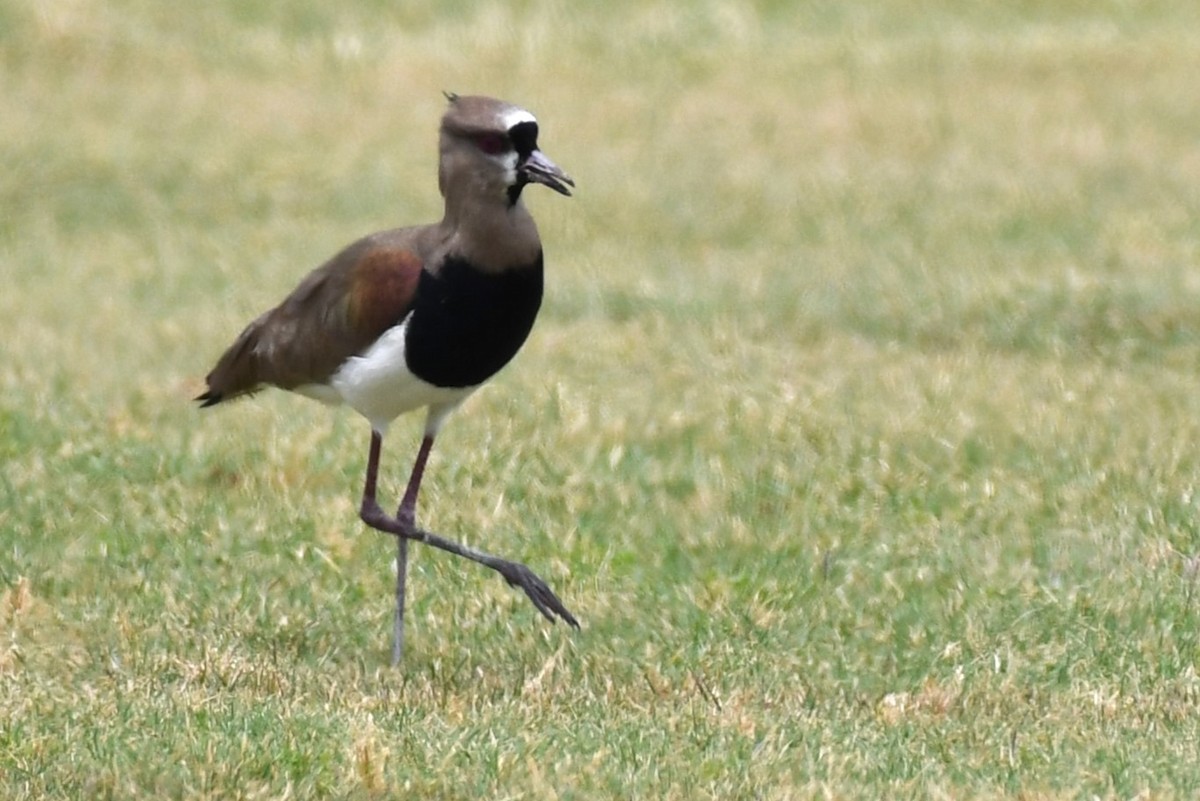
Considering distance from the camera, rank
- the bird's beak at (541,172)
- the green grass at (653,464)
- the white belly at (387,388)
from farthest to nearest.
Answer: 1. the white belly at (387,388)
2. the bird's beak at (541,172)
3. the green grass at (653,464)

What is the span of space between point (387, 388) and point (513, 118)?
2.82ft

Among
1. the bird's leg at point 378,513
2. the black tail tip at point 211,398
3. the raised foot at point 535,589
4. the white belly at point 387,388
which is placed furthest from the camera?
the black tail tip at point 211,398

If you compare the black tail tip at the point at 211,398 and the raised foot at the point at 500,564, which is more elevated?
the black tail tip at the point at 211,398

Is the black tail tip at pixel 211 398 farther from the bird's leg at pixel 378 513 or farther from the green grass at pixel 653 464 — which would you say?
the bird's leg at pixel 378 513

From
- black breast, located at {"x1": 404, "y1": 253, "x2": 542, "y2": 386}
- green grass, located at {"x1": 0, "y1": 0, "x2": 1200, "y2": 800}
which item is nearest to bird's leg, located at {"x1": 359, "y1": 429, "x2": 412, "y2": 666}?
green grass, located at {"x1": 0, "y1": 0, "x2": 1200, "y2": 800}

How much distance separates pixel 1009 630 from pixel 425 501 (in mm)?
2244

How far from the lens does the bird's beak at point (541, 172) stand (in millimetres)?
5987

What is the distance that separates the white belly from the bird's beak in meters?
0.53

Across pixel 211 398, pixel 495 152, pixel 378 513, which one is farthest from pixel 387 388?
pixel 211 398

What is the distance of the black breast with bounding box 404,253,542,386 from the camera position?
6.06 m

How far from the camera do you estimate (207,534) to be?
7.60 meters

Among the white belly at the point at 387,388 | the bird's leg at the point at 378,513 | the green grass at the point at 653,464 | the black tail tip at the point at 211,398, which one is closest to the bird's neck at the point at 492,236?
the white belly at the point at 387,388

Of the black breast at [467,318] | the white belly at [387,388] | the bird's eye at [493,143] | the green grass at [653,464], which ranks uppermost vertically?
the bird's eye at [493,143]

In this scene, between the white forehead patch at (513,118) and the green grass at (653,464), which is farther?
the white forehead patch at (513,118)
